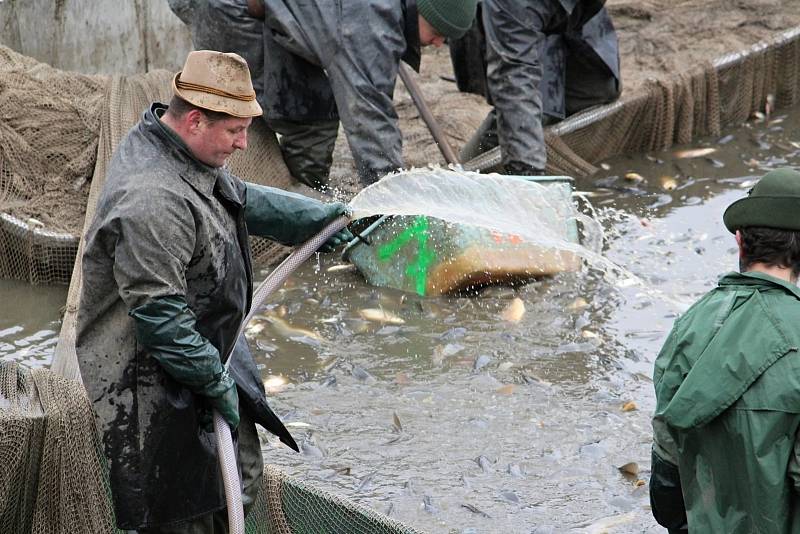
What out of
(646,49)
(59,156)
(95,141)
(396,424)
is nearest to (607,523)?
(396,424)

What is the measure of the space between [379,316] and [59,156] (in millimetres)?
2133

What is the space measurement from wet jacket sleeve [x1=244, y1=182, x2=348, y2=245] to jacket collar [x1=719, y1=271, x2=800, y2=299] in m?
1.70

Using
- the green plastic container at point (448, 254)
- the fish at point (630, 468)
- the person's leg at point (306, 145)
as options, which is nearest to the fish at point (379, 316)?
the green plastic container at point (448, 254)

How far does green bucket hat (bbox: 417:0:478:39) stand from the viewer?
20.0 feet

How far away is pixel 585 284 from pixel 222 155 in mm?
3516

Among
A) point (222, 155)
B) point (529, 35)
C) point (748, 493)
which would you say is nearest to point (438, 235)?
point (529, 35)

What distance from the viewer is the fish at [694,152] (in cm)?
875

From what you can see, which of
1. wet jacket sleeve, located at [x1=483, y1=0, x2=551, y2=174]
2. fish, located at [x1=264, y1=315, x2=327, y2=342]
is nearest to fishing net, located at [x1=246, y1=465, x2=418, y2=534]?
fish, located at [x1=264, y1=315, x2=327, y2=342]

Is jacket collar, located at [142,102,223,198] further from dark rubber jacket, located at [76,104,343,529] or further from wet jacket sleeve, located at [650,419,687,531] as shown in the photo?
wet jacket sleeve, located at [650,419,687,531]

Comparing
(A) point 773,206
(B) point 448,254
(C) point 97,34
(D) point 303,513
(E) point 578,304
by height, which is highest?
(A) point 773,206

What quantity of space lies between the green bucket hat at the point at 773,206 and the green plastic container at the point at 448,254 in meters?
3.28

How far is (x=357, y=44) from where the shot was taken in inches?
248

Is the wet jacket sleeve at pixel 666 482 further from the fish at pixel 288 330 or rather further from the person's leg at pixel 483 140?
the person's leg at pixel 483 140

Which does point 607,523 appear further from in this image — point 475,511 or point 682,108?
point 682,108
